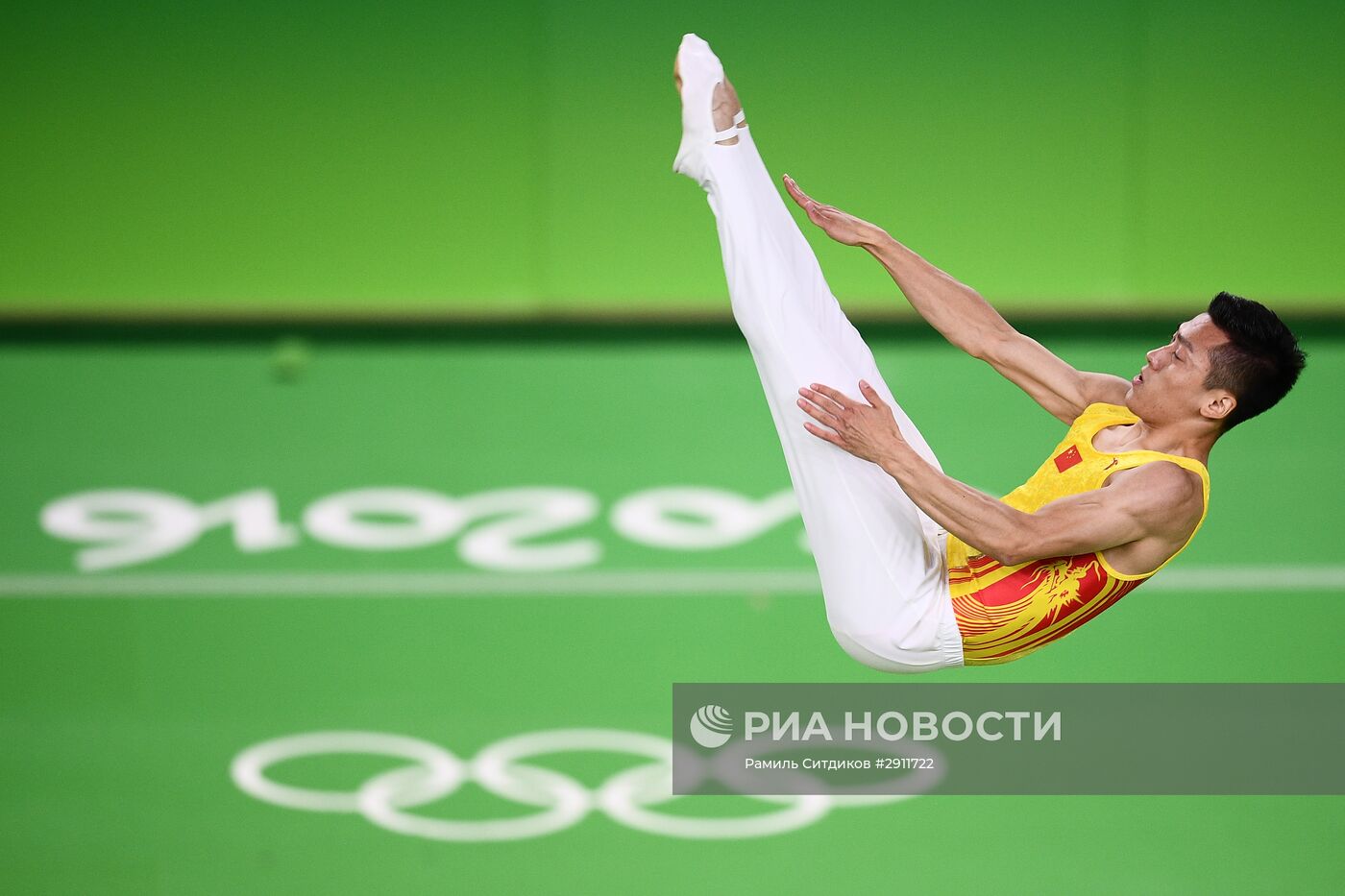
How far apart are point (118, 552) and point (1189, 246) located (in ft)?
17.5

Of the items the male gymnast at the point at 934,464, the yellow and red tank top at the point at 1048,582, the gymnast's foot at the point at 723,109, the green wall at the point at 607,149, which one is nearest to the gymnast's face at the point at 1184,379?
the male gymnast at the point at 934,464

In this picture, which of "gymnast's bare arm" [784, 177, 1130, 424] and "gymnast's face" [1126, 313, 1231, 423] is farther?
"gymnast's bare arm" [784, 177, 1130, 424]

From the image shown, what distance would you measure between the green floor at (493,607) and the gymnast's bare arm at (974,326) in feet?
7.99

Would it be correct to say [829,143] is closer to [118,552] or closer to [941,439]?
[941,439]

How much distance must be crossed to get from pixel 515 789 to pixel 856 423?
118 inches

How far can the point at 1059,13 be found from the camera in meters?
7.46

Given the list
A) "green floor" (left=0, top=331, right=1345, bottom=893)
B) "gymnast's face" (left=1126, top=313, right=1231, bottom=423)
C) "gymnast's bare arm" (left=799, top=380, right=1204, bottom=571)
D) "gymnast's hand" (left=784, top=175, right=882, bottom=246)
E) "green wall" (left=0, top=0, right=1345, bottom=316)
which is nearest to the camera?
"gymnast's bare arm" (left=799, top=380, right=1204, bottom=571)

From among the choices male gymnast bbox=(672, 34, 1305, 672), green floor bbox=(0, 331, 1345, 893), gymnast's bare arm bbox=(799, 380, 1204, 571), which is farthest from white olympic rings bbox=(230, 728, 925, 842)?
gymnast's bare arm bbox=(799, 380, 1204, 571)

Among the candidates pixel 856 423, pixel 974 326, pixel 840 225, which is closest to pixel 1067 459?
pixel 974 326

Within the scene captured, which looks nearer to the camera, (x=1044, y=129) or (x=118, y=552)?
(x=118, y=552)

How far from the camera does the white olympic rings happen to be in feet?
18.1

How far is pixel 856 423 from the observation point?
124 inches

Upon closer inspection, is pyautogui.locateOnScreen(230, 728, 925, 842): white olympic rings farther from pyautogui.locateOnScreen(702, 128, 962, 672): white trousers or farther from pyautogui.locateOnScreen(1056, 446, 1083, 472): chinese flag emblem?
pyautogui.locateOnScreen(1056, 446, 1083, 472): chinese flag emblem

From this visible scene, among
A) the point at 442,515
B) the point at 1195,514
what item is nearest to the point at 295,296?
the point at 442,515
